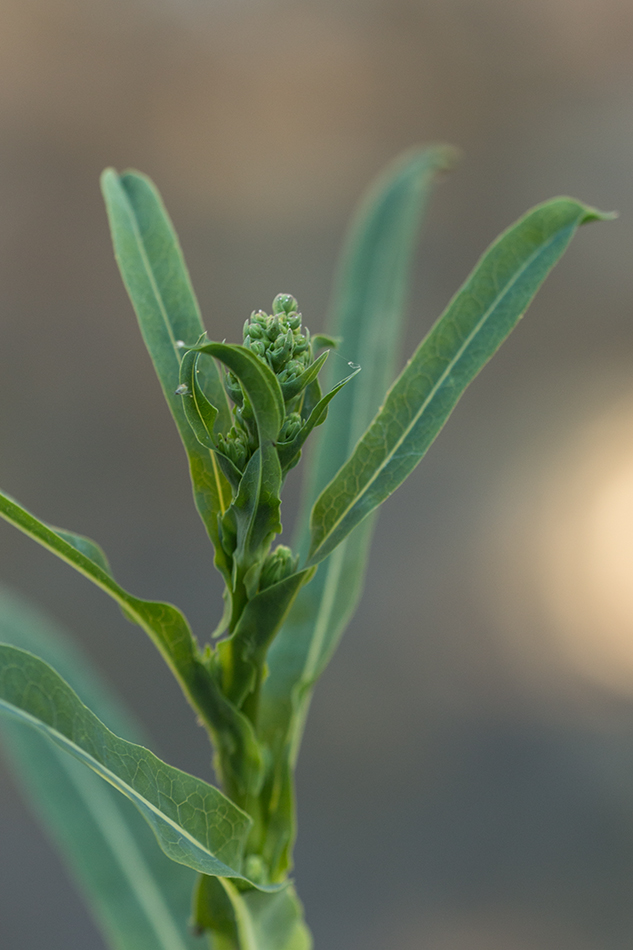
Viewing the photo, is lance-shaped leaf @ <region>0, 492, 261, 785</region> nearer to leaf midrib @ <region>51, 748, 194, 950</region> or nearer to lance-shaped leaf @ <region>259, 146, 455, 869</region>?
lance-shaped leaf @ <region>259, 146, 455, 869</region>

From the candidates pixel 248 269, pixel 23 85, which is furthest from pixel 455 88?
pixel 23 85

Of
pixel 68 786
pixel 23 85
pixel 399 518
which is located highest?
pixel 23 85

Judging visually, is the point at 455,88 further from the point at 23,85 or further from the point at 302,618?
the point at 302,618

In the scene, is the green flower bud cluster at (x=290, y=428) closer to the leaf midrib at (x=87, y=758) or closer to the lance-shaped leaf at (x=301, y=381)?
the lance-shaped leaf at (x=301, y=381)

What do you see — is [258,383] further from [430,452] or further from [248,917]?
[430,452]

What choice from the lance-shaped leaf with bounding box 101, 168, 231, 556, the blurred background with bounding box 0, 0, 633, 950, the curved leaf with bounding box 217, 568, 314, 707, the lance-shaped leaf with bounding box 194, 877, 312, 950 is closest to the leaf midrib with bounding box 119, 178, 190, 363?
the lance-shaped leaf with bounding box 101, 168, 231, 556

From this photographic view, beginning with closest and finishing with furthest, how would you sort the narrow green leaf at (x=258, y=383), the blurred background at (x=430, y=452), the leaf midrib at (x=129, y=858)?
the narrow green leaf at (x=258, y=383)
the leaf midrib at (x=129, y=858)
the blurred background at (x=430, y=452)

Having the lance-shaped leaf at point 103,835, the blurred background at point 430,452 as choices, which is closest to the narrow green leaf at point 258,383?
the lance-shaped leaf at point 103,835
